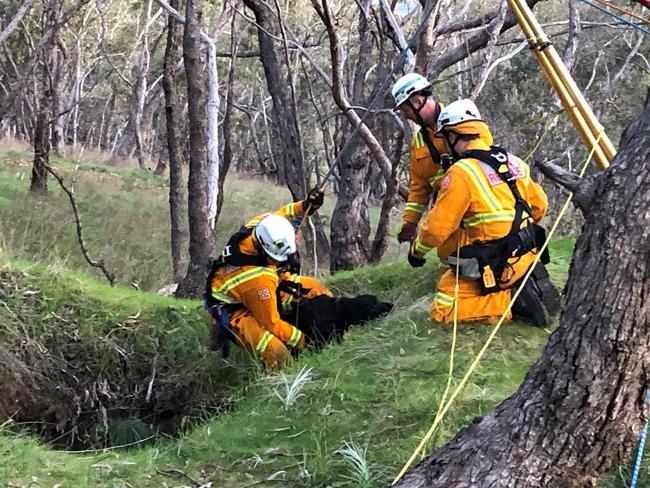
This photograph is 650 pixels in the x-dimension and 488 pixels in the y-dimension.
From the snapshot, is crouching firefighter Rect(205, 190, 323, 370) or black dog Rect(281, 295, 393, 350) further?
black dog Rect(281, 295, 393, 350)

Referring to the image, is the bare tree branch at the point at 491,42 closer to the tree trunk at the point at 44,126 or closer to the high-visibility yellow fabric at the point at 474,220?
the high-visibility yellow fabric at the point at 474,220

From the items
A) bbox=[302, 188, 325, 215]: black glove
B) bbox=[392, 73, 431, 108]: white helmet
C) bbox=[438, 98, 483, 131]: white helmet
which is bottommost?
bbox=[302, 188, 325, 215]: black glove

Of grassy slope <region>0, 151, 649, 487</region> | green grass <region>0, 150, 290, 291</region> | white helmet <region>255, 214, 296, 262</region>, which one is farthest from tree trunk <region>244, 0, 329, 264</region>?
grassy slope <region>0, 151, 649, 487</region>

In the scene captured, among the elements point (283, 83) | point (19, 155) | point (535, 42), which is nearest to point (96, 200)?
point (19, 155)

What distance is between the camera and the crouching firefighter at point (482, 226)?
4.75 m

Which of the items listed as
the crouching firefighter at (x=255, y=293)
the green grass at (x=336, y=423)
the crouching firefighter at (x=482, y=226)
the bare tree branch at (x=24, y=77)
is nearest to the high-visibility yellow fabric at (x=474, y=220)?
the crouching firefighter at (x=482, y=226)

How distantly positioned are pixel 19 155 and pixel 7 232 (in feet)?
25.9

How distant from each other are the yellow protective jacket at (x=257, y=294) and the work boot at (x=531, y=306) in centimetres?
172

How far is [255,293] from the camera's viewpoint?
5594 millimetres

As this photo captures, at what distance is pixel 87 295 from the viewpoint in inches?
248

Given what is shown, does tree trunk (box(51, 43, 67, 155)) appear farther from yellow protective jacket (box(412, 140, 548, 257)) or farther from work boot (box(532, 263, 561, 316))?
work boot (box(532, 263, 561, 316))

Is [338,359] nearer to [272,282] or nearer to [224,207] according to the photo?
[272,282]

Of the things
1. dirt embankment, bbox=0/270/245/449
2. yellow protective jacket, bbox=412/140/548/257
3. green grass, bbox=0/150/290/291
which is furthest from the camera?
green grass, bbox=0/150/290/291

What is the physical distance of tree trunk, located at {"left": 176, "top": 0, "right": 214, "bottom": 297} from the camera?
734cm
